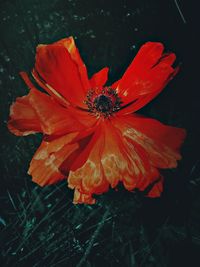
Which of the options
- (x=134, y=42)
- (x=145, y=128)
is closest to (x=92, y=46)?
(x=134, y=42)

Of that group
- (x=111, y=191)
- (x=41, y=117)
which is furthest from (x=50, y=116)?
(x=111, y=191)

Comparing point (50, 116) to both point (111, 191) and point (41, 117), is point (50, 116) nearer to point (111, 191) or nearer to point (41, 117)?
point (41, 117)

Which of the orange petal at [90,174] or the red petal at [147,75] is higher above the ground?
the red petal at [147,75]

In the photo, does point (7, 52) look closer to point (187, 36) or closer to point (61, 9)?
point (61, 9)
